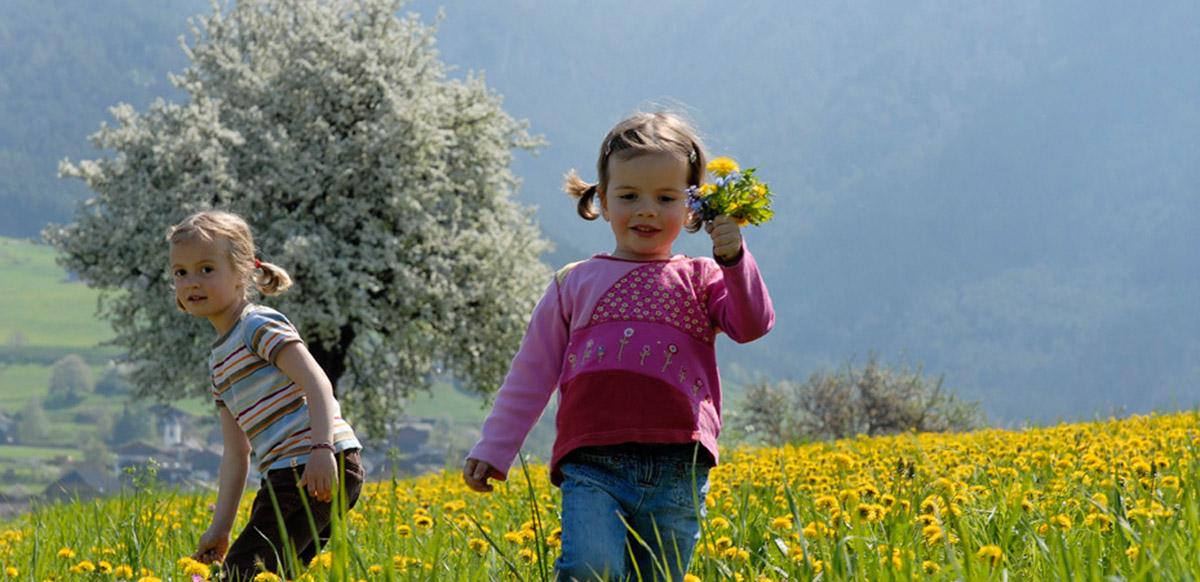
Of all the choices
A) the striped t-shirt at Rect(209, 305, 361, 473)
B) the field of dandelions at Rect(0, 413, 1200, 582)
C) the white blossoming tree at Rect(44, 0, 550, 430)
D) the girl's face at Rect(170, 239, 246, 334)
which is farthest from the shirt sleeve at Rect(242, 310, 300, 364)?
the white blossoming tree at Rect(44, 0, 550, 430)

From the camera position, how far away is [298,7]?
1091 inches

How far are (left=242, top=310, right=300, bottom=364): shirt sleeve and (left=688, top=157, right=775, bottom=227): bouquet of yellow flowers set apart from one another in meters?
1.76

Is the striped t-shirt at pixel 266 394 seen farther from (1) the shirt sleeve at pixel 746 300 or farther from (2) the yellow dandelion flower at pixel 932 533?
(2) the yellow dandelion flower at pixel 932 533

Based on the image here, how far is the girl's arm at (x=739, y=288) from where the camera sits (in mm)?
3285

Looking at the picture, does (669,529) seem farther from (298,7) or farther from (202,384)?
(298,7)

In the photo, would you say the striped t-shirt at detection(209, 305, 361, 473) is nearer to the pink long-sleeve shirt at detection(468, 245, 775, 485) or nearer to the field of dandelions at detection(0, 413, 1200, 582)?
the field of dandelions at detection(0, 413, 1200, 582)

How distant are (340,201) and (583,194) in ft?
65.8

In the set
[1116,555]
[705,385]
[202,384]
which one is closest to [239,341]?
[705,385]

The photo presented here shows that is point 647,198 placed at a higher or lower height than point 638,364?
higher

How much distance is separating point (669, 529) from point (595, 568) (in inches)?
14.1

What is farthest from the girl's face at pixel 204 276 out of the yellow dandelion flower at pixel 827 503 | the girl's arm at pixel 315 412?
the yellow dandelion flower at pixel 827 503

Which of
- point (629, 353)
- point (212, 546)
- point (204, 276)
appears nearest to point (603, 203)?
point (629, 353)

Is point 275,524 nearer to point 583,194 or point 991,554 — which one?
point 583,194

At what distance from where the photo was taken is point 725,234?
3279mm
